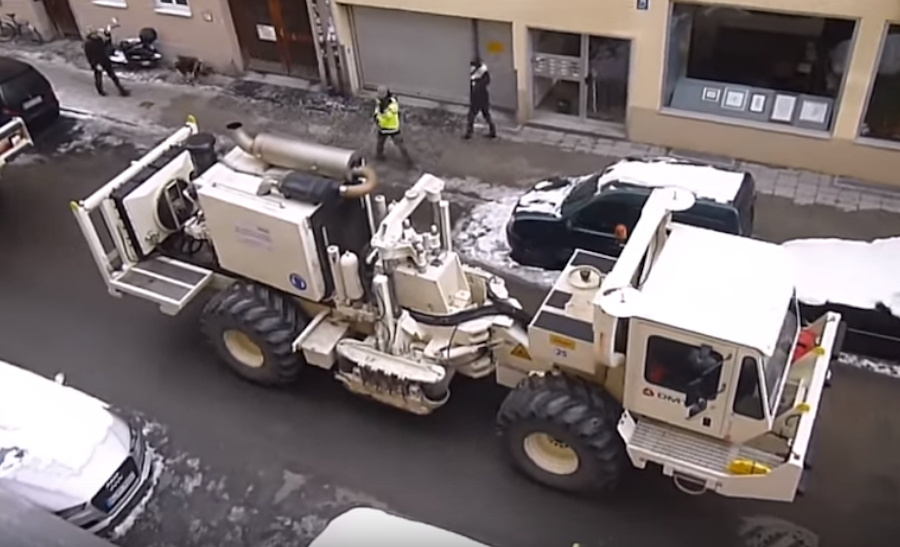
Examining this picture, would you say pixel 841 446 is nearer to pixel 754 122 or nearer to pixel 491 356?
pixel 491 356

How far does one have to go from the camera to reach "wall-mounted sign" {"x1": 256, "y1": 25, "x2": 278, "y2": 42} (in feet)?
54.4

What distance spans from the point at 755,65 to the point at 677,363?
7.83m

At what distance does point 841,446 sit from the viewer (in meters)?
8.95

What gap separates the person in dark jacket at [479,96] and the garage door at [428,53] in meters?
0.34

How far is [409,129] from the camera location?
1507cm

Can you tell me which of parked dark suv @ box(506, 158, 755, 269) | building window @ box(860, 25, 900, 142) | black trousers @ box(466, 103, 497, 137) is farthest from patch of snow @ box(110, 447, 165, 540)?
building window @ box(860, 25, 900, 142)

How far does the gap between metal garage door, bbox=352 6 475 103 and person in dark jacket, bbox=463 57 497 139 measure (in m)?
0.48

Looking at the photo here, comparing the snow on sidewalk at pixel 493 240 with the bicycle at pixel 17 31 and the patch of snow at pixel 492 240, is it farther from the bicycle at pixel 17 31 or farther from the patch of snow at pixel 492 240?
the bicycle at pixel 17 31

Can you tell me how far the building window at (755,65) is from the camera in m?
12.6

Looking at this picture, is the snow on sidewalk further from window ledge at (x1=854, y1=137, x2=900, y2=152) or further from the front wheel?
the front wheel

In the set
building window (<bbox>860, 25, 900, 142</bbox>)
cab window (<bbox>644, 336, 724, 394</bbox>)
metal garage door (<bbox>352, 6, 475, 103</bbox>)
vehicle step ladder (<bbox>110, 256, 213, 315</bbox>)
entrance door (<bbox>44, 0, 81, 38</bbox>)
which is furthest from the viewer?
entrance door (<bbox>44, 0, 81, 38</bbox>)

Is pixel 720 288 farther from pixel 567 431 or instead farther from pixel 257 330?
pixel 257 330

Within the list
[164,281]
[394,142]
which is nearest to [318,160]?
[164,281]

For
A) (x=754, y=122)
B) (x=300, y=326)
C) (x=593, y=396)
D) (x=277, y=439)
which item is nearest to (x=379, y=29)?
(x=754, y=122)
